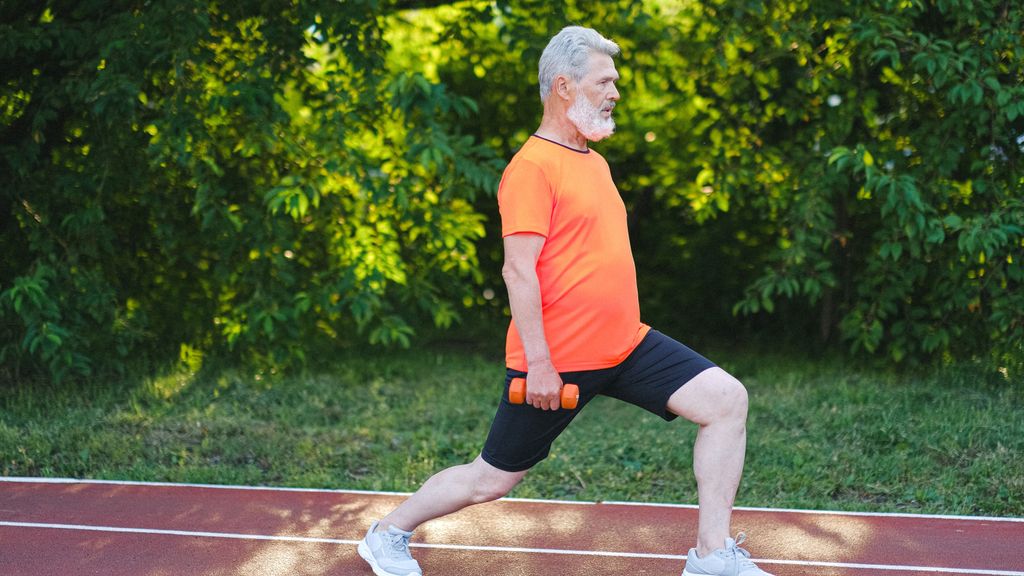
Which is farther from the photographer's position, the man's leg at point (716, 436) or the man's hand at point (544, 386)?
the man's leg at point (716, 436)

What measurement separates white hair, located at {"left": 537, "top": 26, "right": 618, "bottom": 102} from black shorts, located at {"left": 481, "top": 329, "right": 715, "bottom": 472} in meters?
0.95

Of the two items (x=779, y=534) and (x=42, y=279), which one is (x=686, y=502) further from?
(x=42, y=279)

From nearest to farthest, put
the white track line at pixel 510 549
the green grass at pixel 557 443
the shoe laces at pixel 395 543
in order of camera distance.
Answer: the shoe laces at pixel 395 543 < the white track line at pixel 510 549 < the green grass at pixel 557 443

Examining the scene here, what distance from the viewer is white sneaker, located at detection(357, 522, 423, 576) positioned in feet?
12.9

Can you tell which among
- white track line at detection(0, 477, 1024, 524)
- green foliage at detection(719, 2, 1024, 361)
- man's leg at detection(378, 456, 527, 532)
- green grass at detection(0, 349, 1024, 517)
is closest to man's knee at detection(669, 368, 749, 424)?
man's leg at detection(378, 456, 527, 532)

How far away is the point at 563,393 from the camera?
11.5 ft

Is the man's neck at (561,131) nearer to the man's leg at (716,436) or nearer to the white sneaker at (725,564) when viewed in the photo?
the man's leg at (716,436)

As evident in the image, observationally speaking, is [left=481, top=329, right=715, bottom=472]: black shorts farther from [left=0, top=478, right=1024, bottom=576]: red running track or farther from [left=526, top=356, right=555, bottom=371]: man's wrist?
[left=0, top=478, right=1024, bottom=576]: red running track

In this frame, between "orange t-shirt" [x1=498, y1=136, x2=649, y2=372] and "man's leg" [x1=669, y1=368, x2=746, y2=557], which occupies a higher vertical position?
"orange t-shirt" [x1=498, y1=136, x2=649, y2=372]

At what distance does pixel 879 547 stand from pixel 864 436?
5.51 feet

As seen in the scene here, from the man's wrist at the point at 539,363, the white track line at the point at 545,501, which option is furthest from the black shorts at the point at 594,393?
the white track line at the point at 545,501

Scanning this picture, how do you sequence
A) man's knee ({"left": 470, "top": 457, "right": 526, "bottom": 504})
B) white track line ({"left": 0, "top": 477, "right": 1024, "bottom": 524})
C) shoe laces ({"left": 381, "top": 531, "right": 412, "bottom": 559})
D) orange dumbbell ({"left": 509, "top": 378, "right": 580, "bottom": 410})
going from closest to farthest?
orange dumbbell ({"left": 509, "top": 378, "right": 580, "bottom": 410})
man's knee ({"left": 470, "top": 457, "right": 526, "bottom": 504})
shoe laces ({"left": 381, "top": 531, "right": 412, "bottom": 559})
white track line ({"left": 0, "top": 477, "right": 1024, "bottom": 524})

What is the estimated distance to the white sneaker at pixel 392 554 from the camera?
3938mm

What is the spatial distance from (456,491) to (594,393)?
0.60 meters
